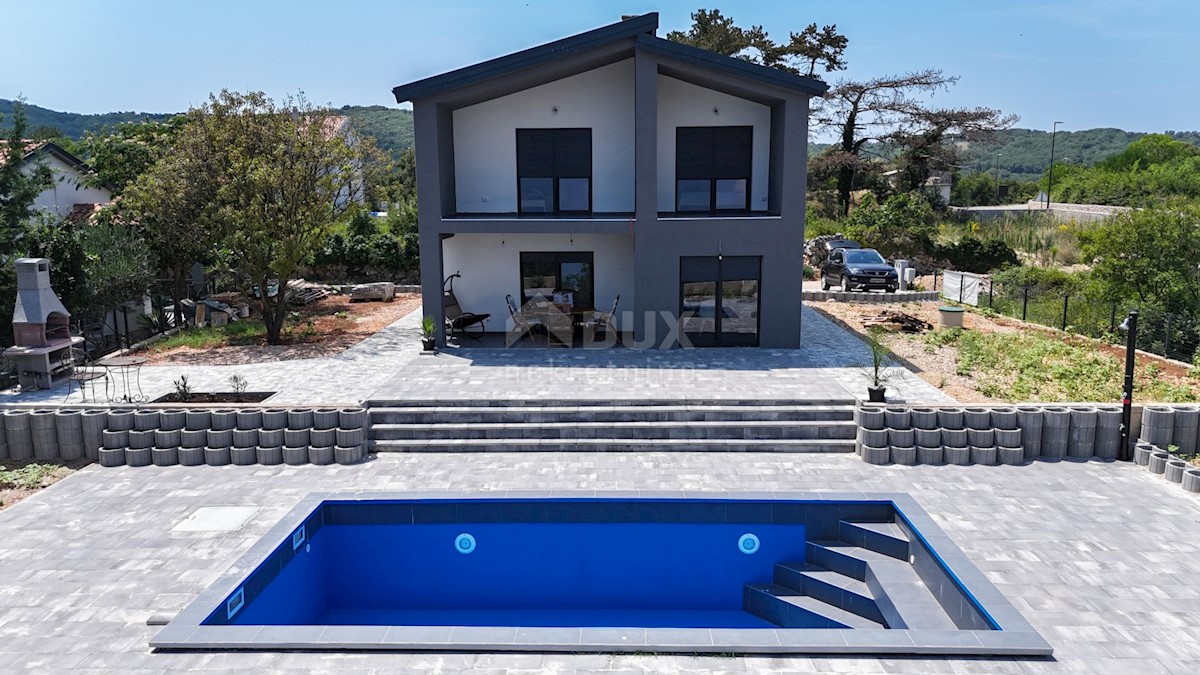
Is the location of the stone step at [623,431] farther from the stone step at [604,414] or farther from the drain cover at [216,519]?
the drain cover at [216,519]

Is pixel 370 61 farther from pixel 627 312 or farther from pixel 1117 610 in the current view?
pixel 1117 610

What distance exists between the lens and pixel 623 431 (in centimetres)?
1309

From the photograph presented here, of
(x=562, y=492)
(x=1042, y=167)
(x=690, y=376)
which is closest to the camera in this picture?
(x=562, y=492)

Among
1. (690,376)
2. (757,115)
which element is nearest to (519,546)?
(690,376)

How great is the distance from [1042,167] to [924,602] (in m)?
142

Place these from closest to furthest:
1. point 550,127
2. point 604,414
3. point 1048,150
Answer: point 604,414, point 550,127, point 1048,150

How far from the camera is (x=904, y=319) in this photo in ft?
69.4

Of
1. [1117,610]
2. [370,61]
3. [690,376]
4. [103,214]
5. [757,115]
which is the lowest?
[1117,610]

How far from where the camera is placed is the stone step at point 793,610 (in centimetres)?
880

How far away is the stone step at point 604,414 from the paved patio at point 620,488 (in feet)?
2.73

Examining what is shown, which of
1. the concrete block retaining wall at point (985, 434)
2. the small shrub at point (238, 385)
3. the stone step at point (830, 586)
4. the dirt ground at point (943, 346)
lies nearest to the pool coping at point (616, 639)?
the stone step at point (830, 586)

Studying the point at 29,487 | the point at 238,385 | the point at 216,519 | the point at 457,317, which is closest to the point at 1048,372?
the point at 457,317

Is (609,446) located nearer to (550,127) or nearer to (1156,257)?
(550,127)

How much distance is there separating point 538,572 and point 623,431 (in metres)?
3.55
